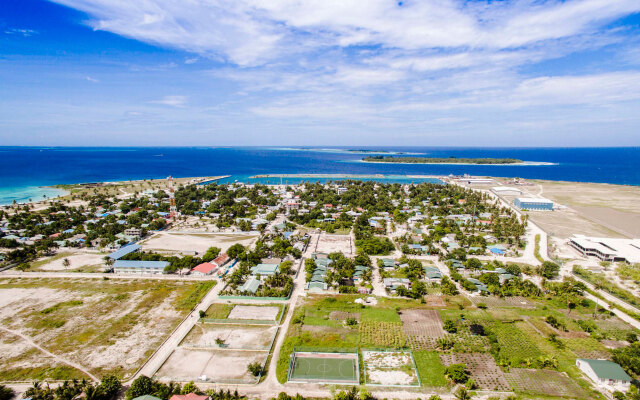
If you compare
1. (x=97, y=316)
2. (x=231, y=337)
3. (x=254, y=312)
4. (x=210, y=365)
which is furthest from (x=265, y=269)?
(x=97, y=316)

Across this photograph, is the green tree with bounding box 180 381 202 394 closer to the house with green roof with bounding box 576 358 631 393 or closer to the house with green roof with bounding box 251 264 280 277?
the house with green roof with bounding box 251 264 280 277

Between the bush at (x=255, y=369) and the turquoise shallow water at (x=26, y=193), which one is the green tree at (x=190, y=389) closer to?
the bush at (x=255, y=369)

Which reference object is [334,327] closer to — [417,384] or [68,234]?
[417,384]

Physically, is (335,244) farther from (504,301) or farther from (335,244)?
(504,301)

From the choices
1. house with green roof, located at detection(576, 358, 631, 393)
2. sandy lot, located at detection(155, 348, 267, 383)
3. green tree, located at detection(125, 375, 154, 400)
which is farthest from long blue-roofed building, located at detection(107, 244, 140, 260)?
house with green roof, located at detection(576, 358, 631, 393)

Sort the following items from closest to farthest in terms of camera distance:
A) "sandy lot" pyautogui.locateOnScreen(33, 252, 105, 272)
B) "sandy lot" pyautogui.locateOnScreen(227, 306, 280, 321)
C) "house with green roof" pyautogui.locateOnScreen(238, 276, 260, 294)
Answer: "sandy lot" pyautogui.locateOnScreen(227, 306, 280, 321), "house with green roof" pyautogui.locateOnScreen(238, 276, 260, 294), "sandy lot" pyautogui.locateOnScreen(33, 252, 105, 272)

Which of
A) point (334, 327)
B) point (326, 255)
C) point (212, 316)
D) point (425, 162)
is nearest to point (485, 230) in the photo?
point (326, 255)
